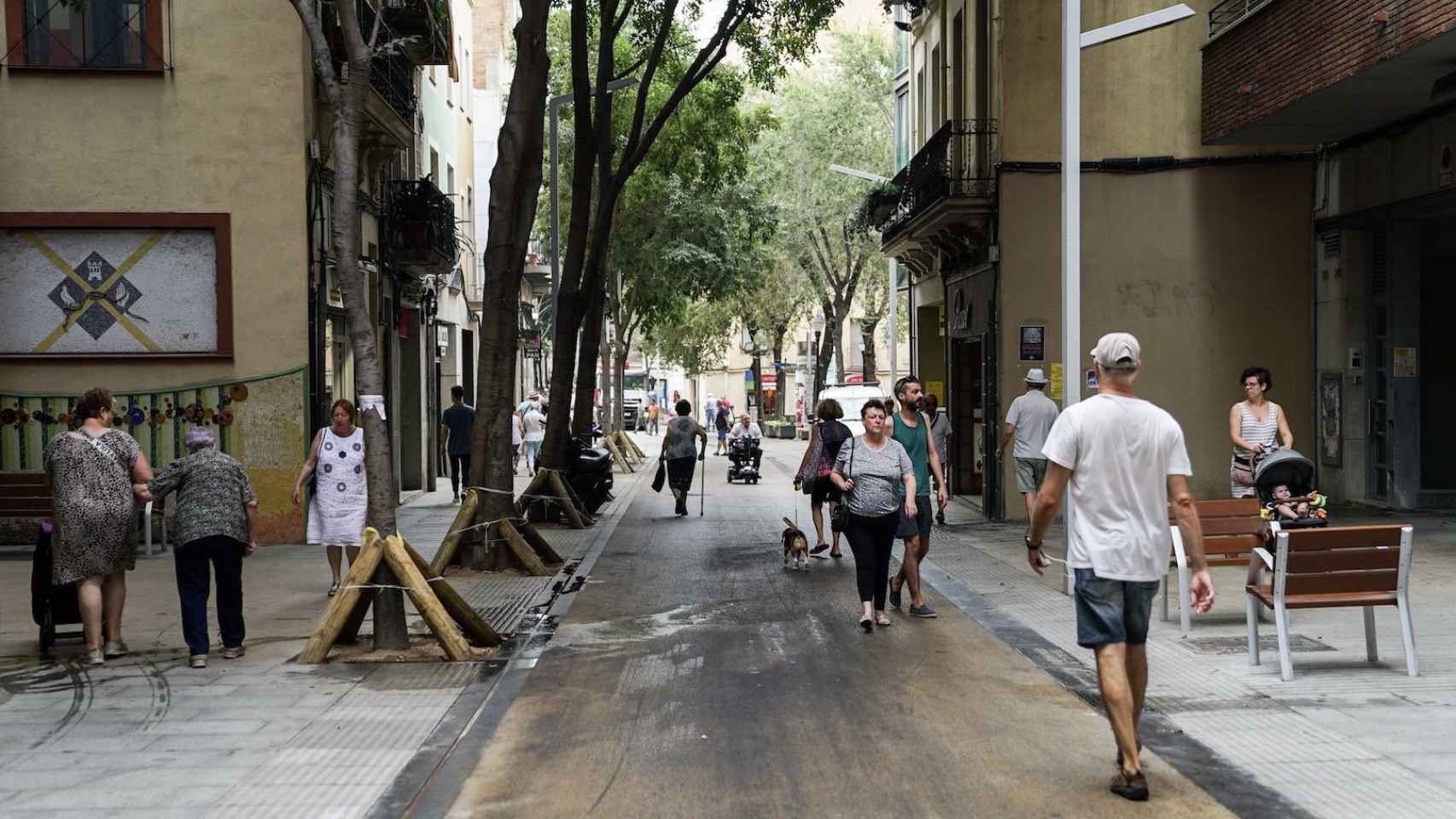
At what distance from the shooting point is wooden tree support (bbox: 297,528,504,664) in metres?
9.92

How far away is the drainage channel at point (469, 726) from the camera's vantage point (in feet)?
20.9

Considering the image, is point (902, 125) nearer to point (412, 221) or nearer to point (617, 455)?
point (617, 455)

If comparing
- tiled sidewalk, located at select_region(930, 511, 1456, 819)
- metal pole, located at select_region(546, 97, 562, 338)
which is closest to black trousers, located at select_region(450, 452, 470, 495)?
metal pole, located at select_region(546, 97, 562, 338)

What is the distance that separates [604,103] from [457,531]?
835cm

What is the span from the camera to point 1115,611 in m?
6.36

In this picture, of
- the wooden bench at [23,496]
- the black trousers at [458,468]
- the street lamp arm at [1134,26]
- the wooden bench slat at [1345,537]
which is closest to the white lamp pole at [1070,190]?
the street lamp arm at [1134,26]

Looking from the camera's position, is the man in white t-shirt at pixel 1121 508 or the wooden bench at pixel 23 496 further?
the wooden bench at pixel 23 496

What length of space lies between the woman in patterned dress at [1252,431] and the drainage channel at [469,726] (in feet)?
18.8

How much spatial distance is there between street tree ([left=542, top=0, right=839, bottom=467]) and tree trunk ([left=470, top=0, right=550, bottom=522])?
4.16 m

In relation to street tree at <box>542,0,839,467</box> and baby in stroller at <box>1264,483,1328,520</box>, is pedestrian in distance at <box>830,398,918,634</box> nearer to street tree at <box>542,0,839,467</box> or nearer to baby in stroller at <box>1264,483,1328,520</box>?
baby in stroller at <box>1264,483,1328,520</box>

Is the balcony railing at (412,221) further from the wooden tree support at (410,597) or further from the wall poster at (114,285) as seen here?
the wooden tree support at (410,597)

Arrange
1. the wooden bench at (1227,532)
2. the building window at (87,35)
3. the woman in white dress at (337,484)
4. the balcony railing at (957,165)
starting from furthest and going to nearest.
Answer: the balcony railing at (957,165)
the building window at (87,35)
the woman in white dress at (337,484)
the wooden bench at (1227,532)

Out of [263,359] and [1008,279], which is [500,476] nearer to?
[263,359]

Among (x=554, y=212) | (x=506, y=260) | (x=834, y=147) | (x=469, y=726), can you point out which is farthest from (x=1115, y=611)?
(x=834, y=147)
